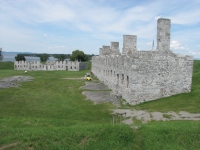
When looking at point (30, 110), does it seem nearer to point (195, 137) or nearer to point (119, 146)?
point (119, 146)

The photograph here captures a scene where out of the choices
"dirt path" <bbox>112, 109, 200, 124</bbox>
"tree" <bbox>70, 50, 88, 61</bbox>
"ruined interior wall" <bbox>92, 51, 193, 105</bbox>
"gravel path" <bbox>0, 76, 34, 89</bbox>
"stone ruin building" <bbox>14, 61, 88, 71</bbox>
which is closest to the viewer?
"dirt path" <bbox>112, 109, 200, 124</bbox>

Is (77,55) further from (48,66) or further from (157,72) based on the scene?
(157,72)

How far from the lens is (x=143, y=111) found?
577 inches

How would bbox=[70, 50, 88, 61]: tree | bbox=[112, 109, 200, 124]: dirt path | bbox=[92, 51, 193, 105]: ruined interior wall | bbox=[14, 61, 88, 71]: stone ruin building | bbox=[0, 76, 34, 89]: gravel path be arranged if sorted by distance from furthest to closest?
bbox=[70, 50, 88, 61]: tree < bbox=[14, 61, 88, 71]: stone ruin building < bbox=[0, 76, 34, 89]: gravel path < bbox=[92, 51, 193, 105]: ruined interior wall < bbox=[112, 109, 200, 124]: dirt path

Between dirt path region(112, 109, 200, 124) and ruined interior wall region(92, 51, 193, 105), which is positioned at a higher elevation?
ruined interior wall region(92, 51, 193, 105)

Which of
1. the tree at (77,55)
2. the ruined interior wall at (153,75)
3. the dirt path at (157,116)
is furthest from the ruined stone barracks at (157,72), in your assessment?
the tree at (77,55)

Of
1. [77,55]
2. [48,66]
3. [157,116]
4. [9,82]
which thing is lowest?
[9,82]

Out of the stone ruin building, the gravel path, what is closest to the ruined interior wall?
the gravel path

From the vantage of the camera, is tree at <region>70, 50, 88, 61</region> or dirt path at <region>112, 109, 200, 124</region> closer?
dirt path at <region>112, 109, 200, 124</region>

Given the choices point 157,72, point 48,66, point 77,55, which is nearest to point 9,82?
point 157,72

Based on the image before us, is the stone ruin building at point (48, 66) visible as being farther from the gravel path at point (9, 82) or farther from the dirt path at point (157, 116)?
the dirt path at point (157, 116)

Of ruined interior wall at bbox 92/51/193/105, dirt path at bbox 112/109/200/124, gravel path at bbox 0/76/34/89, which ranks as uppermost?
ruined interior wall at bbox 92/51/193/105

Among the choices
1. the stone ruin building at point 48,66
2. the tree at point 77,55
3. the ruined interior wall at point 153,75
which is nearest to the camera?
the ruined interior wall at point 153,75

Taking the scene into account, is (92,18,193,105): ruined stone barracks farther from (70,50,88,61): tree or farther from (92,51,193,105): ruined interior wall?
(70,50,88,61): tree
